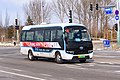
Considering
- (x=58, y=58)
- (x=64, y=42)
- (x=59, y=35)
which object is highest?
(x=59, y=35)

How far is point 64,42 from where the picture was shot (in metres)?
22.8

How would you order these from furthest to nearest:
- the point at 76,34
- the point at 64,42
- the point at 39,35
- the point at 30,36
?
the point at 30,36
the point at 39,35
the point at 76,34
the point at 64,42

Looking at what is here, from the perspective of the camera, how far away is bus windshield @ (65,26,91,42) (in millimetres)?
22859

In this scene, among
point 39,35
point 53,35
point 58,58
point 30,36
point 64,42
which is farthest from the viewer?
point 30,36

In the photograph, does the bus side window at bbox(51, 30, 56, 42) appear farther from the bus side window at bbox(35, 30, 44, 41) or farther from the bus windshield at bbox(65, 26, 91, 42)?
the bus side window at bbox(35, 30, 44, 41)

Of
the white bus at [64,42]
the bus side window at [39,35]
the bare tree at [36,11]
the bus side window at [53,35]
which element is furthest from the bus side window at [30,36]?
the bare tree at [36,11]

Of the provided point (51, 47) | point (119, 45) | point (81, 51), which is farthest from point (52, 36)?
point (119, 45)

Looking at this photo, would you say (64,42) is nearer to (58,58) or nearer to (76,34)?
(76,34)

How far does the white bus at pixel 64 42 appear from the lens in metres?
22.7

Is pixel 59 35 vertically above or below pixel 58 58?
above

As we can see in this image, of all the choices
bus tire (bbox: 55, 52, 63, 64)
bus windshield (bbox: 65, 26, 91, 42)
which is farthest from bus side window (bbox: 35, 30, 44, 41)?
bus windshield (bbox: 65, 26, 91, 42)

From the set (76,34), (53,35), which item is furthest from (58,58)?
(76,34)

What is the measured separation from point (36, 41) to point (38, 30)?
0.83 m

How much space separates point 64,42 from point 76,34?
97 cm
